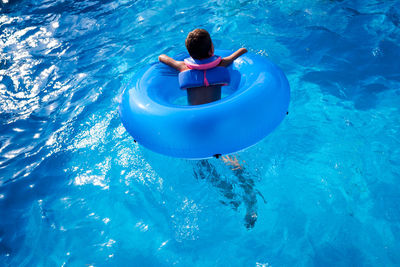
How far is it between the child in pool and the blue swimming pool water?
0.75m

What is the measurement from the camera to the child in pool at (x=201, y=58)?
8.34 ft

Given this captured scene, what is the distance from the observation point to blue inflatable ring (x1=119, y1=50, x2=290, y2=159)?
87.9 inches

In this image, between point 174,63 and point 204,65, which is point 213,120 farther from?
point 174,63

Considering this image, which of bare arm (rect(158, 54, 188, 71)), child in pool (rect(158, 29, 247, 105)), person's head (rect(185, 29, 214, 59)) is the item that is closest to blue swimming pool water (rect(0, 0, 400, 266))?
child in pool (rect(158, 29, 247, 105))

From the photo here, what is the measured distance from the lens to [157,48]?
17.4 feet

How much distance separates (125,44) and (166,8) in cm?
160

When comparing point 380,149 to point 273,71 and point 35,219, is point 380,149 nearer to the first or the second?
point 273,71

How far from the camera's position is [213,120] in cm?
222

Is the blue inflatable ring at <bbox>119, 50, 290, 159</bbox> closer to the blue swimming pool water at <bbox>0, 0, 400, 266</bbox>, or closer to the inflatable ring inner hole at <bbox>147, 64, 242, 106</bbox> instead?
the inflatable ring inner hole at <bbox>147, 64, 242, 106</bbox>

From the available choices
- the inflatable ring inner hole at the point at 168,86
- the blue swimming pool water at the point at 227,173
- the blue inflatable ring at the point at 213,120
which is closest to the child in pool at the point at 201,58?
the inflatable ring inner hole at the point at 168,86

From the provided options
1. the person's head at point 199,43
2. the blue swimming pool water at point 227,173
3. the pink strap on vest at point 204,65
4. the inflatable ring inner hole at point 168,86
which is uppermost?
the person's head at point 199,43

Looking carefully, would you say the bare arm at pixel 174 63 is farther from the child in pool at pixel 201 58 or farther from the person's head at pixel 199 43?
the person's head at pixel 199 43

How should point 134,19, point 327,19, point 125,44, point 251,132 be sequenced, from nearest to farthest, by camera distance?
1. point 251,132
2. point 327,19
3. point 125,44
4. point 134,19

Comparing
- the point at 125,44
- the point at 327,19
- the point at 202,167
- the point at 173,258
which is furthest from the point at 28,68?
the point at 327,19
